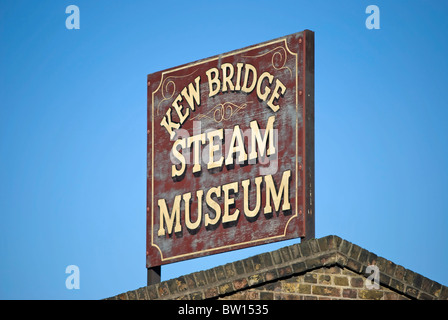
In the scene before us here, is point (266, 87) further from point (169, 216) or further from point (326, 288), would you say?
point (326, 288)

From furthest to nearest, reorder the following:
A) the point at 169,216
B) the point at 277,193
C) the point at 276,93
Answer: the point at 169,216 < the point at 276,93 < the point at 277,193

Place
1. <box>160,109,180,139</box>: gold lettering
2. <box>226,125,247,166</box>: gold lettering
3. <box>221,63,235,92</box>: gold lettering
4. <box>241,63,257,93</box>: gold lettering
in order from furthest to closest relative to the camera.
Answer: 1. <box>160,109,180,139</box>: gold lettering
2. <box>221,63,235,92</box>: gold lettering
3. <box>241,63,257,93</box>: gold lettering
4. <box>226,125,247,166</box>: gold lettering

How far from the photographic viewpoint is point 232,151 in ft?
60.7

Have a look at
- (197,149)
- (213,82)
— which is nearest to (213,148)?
(197,149)

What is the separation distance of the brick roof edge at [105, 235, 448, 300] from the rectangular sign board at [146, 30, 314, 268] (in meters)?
1.71

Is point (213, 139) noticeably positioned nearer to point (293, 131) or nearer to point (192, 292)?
point (293, 131)

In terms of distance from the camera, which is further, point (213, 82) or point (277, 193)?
point (213, 82)

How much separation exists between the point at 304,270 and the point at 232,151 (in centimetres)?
409

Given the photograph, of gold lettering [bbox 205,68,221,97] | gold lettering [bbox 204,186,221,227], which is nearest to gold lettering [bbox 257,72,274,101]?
gold lettering [bbox 205,68,221,97]

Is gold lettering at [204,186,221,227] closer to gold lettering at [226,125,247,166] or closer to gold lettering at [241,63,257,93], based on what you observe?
gold lettering at [226,125,247,166]

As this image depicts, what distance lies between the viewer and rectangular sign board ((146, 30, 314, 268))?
17422 mm

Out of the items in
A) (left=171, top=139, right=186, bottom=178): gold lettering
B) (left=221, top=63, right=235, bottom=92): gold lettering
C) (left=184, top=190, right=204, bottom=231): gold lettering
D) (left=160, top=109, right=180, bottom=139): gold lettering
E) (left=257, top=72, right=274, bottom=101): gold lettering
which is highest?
(left=221, top=63, right=235, bottom=92): gold lettering
